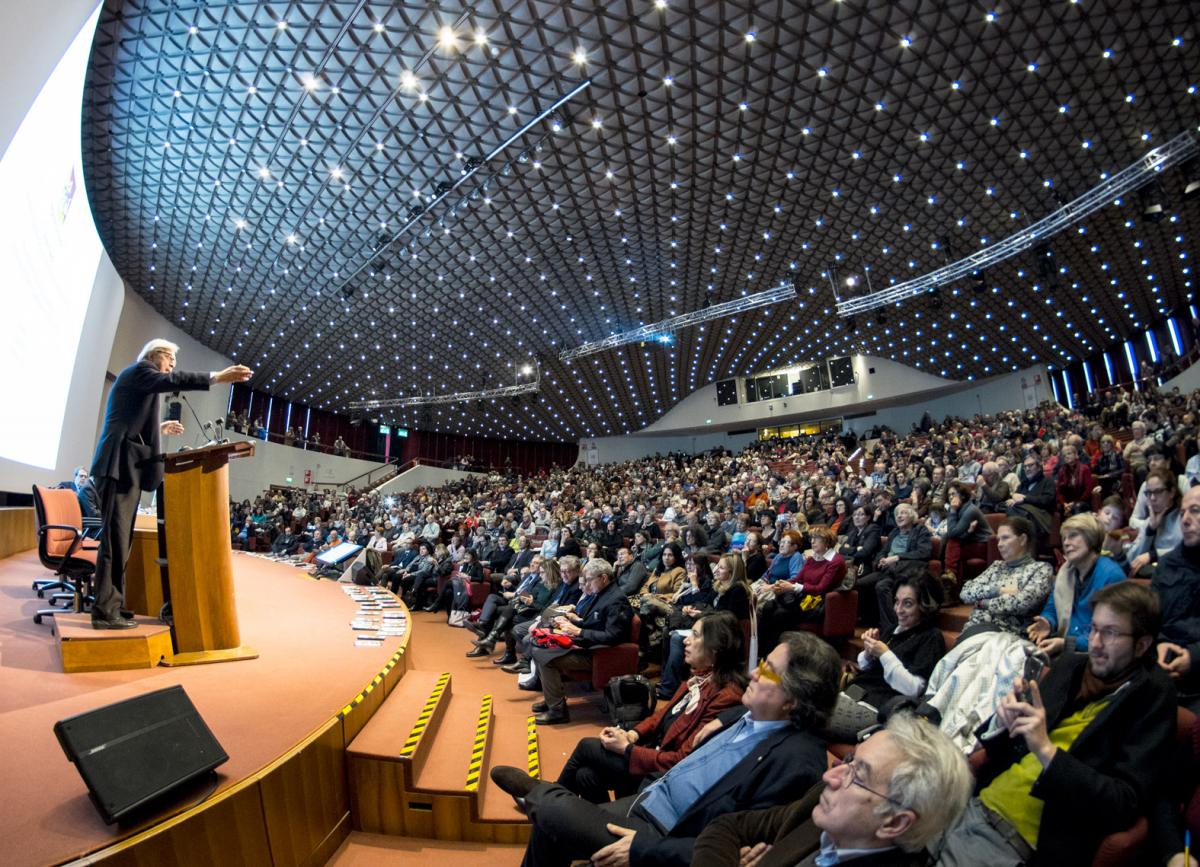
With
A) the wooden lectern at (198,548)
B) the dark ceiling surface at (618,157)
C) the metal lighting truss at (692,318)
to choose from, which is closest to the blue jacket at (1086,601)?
the wooden lectern at (198,548)

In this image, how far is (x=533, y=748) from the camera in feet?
10.7

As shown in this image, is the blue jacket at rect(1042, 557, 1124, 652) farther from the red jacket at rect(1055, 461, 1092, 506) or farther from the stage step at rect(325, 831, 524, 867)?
the red jacket at rect(1055, 461, 1092, 506)

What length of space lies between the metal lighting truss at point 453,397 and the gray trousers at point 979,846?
67.6 feet

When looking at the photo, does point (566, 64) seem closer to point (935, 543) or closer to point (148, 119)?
point (148, 119)

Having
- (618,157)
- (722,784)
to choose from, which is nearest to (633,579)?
(722,784)

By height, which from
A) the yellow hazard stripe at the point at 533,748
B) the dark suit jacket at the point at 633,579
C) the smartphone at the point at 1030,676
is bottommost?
the yellow hazard stripe at the point at 533,748

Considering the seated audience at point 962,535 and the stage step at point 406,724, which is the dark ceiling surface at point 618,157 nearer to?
the seated audience at point 962,535

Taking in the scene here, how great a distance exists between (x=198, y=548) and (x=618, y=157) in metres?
10.3

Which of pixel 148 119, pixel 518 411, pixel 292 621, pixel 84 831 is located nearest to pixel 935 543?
pixel 292 621

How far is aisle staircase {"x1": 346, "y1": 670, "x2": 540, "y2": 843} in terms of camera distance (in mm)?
2352

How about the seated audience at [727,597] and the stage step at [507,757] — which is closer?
the stage step at [507,757]

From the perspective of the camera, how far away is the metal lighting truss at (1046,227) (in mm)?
9469

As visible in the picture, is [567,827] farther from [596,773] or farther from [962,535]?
[962,535]

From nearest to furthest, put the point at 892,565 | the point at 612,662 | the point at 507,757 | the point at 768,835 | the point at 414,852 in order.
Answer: the point at 768,835 < the point at 414,852 < the point at 507,757 < the point at 612,662 < the point at 892,565
